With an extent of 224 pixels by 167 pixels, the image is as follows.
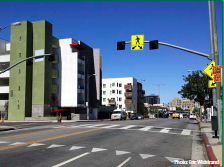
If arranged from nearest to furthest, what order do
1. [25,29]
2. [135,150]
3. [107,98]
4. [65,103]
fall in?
[135,150]
[25,29]
[65,103]
[107,98]

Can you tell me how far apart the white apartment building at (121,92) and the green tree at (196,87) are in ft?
200

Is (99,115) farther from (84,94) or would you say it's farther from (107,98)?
(107,98)

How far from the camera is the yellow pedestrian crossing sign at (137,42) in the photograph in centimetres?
1738

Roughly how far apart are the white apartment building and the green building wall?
177 ft

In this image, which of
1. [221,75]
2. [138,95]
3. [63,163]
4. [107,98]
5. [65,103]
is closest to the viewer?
[63,163]

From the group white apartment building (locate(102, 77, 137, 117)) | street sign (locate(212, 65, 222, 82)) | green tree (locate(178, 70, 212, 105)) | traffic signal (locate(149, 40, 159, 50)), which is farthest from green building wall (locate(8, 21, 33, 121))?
white apartment building (locate(102, 77, 137, 117))

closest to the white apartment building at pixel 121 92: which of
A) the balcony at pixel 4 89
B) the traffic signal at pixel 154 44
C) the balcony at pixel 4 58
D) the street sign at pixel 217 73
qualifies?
the balcony at pixel 4 89

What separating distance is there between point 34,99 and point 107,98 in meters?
56.1

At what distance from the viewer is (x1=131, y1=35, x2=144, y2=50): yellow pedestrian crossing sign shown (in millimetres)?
17375

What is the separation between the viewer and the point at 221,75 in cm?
1209

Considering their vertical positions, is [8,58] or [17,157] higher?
[8,58]

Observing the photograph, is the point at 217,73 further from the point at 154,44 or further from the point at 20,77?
the point at 20,77

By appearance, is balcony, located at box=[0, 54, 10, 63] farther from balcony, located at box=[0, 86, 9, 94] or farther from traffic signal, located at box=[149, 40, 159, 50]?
traffic signal, located at box=[149, 40, 159, 50]

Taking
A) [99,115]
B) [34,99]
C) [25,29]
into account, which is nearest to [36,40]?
[25,29]
